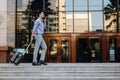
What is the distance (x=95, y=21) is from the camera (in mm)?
25359

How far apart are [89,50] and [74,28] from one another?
71.0 inches

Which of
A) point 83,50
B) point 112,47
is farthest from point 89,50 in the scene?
point 112,47

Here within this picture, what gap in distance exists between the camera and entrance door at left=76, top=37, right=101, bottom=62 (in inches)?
994

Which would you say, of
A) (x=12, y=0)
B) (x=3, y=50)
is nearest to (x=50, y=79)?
(x=3, y=50)

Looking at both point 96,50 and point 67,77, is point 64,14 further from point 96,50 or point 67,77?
point 67,77

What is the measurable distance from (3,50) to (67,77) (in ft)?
33.4

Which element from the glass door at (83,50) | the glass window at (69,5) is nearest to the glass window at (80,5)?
the glass window at (69,5)

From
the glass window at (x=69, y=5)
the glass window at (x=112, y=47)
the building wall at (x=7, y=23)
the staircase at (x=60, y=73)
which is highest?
the glass window at (x=69, y=5)

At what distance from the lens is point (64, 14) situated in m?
25.5

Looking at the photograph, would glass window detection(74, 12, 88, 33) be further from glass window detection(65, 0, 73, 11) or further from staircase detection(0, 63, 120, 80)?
staircase detection(0, 63, 120, 80)

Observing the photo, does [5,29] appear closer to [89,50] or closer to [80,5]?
[80,5]

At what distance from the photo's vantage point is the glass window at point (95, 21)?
83.0ft

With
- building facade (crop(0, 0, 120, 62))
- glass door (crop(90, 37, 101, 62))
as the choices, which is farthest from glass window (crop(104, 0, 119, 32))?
glass door (crop(90, 37, 101, 62))

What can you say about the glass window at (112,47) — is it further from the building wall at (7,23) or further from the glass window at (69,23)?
the building wall at (7,23)
